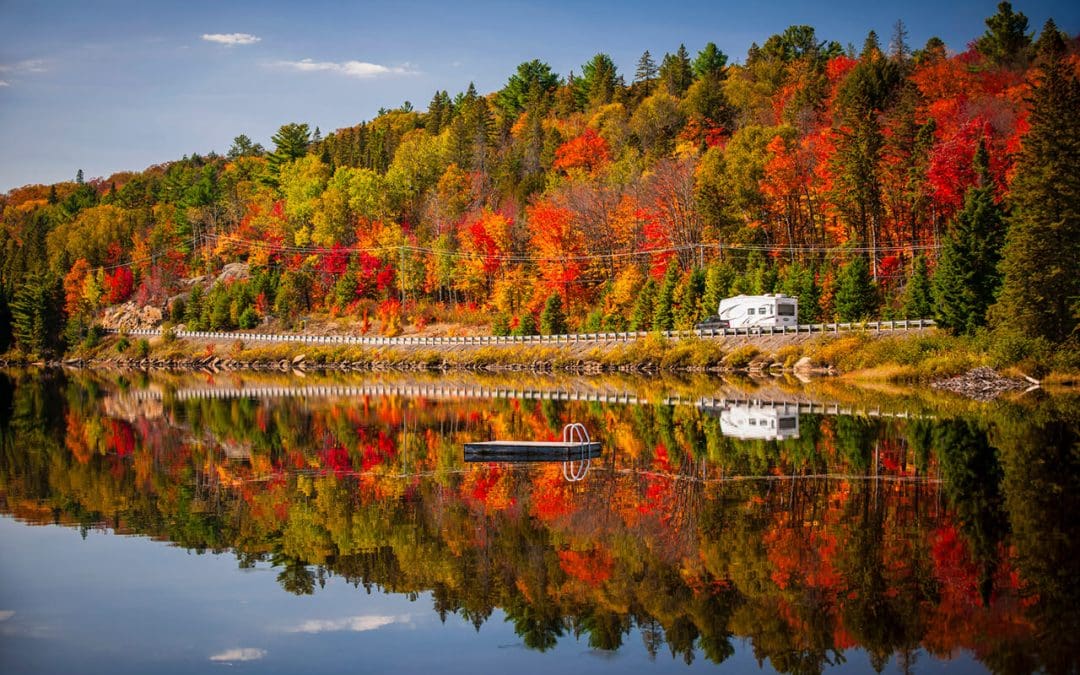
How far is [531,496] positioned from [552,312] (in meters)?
64.6

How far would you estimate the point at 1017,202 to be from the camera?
47.0 metres

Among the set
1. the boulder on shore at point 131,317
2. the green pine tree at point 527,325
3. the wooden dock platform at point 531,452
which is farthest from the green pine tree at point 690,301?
the boulder on shore at point 131,317

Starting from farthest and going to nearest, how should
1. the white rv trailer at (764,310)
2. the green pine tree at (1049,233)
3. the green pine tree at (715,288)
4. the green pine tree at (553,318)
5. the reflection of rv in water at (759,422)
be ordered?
the green pine tree at (553,318)
the green pine tree at (715,288)
the white rv trailer at (764,310)
the green pine tree at (1049,233)
the reflection of rv in water at (759,422)

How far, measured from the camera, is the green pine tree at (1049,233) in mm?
44719

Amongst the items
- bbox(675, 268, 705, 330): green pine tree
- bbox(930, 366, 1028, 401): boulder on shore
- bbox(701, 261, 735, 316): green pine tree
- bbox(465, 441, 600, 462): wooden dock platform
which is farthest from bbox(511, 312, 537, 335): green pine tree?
bbox(465, 441, 600, 462): wooden dock platform

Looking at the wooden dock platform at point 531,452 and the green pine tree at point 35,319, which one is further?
the green pine tree at point 35,319

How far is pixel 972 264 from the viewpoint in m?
52.5

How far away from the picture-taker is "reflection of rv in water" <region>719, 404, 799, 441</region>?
100 feet

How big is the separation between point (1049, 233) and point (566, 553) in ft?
121

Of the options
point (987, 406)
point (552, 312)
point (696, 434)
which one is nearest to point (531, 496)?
point (696, 434)

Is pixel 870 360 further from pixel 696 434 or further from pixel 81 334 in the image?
pixel 81 334

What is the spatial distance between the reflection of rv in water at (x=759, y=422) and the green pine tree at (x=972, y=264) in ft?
60.8

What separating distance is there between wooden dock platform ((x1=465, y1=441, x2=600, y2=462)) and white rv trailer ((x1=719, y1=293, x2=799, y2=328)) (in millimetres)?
42979

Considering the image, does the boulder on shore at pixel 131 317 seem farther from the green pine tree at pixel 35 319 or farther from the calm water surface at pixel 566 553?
the calm water surface at pixel 566 553
